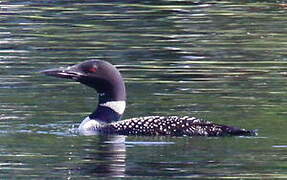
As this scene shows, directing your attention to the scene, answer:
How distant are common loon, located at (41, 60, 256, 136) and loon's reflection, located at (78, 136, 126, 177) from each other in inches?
7.3

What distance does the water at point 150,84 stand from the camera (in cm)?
1120

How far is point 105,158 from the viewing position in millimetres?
11453

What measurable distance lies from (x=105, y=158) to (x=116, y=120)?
1.70 m

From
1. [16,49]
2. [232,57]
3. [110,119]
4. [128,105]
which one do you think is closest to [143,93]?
[128,105]

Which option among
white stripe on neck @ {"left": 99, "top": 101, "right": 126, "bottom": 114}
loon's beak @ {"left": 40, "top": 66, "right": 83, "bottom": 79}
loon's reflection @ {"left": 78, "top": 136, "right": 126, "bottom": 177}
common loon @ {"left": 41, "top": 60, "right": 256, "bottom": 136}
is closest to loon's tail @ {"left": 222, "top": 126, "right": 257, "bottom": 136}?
common loon @ {"left": 41, "top": 60, "right": 256, "bottom": 136}

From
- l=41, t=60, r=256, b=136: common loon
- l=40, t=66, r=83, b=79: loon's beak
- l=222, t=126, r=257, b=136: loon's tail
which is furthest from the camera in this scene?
l=40, t=66, r=83, b=79: loon's beak

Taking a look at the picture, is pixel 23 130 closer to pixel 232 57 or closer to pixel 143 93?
pixel 143 93

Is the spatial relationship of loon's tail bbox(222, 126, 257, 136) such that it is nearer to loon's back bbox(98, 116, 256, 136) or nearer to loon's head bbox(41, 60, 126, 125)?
loon's back bbox(98, 116, 256, 136)

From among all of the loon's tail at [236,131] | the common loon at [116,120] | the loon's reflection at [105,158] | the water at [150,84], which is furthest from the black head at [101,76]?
the loon's tail at [236,131]

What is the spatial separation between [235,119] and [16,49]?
21.7 feet

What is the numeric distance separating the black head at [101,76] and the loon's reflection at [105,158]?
65 centimetres

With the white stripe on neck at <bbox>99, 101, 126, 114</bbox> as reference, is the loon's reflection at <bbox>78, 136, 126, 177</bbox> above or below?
below

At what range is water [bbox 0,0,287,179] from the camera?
11.2 m

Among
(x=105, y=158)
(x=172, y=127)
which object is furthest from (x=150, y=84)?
(x=105, y=158)
